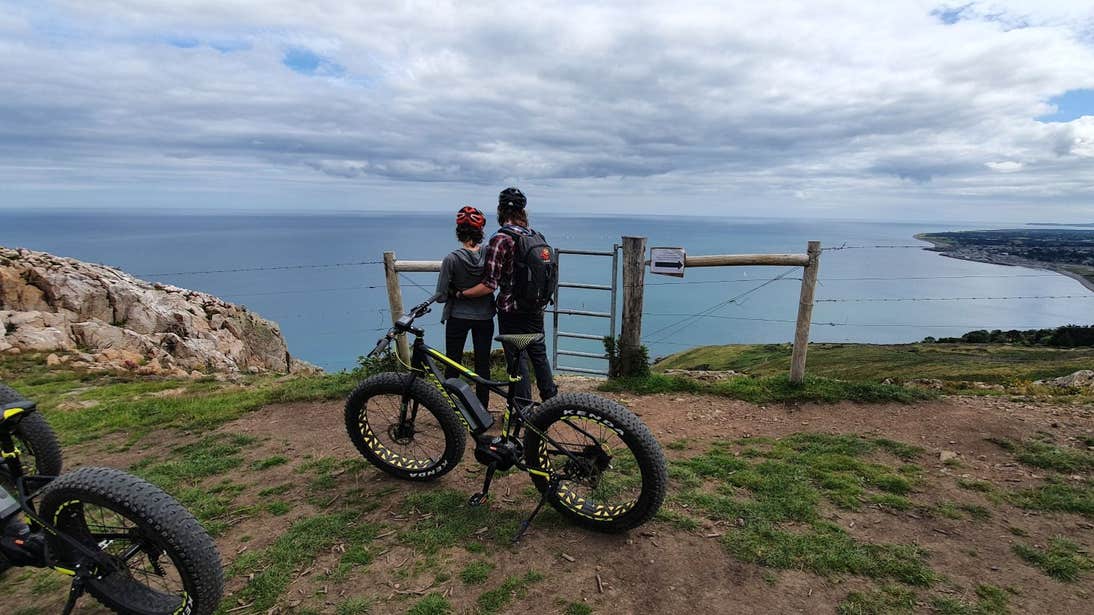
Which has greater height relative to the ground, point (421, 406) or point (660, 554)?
point (421, 406)

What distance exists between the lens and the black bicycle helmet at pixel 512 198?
15.8 ft

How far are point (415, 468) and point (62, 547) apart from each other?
2298 millimetres

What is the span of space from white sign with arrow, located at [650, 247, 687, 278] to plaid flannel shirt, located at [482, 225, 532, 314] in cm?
286

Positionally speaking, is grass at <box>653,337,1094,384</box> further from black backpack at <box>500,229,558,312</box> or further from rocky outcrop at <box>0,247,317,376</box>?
black backpack at <box>500,229,558,312</box>

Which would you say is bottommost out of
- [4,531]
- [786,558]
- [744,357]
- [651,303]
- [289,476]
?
[744,357]

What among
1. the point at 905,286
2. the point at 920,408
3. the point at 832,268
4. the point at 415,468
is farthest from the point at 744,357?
the point at 905,286

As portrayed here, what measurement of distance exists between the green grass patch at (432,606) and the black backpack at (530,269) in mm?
2638

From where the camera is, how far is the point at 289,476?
15.9 ft

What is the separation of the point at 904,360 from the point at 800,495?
57.5m

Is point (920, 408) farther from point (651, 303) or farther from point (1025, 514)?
point (651, 303)

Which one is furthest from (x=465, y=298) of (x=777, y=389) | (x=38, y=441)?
(x=777, y=389)

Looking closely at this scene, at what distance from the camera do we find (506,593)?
3.13m

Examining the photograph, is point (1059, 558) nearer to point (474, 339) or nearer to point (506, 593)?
point (506, 593)

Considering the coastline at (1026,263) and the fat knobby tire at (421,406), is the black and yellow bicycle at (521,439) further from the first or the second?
the coastline at (1026,263)
